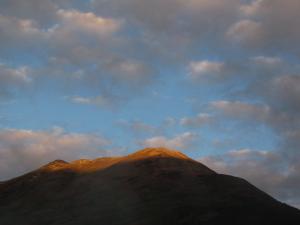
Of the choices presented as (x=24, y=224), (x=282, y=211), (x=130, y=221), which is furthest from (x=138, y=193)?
(x=282, y=211)

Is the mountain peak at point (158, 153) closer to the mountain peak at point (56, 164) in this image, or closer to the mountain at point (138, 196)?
the mountain at point (138, 196)

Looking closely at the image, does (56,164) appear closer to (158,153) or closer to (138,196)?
(158,153)

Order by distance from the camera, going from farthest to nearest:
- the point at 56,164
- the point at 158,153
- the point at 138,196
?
the point at 56,164, the point at 158,153, the point at 138,196

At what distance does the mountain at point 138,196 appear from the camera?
6406 centimetres

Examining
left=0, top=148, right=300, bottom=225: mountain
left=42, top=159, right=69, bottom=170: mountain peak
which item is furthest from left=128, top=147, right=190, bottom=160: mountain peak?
left=42, top=159, right=69, bottom=170: mountain peak

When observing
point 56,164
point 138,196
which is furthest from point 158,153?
point 56,164

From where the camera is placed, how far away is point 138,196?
2889 inches

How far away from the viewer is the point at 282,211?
63594 millimetres

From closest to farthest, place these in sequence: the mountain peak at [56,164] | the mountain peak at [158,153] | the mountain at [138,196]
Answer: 1. the mountain at [138,196]
2. the mountain peak at [158,153]
3. the mountain peak at [56,164]

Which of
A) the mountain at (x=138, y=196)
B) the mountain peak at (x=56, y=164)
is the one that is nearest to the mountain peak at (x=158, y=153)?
the mountain at (x=138, y=196)

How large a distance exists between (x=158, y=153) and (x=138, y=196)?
17.8 meters

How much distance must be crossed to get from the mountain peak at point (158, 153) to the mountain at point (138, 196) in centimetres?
15

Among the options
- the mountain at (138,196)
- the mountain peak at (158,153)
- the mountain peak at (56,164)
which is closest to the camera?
the mountain at (138,196)

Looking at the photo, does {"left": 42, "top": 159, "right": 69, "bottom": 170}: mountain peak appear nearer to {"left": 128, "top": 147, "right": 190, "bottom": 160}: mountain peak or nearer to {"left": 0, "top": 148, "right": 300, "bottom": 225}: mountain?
{"left": 0, "top": 148, "right": 300, "bottom": 225}: mountain
